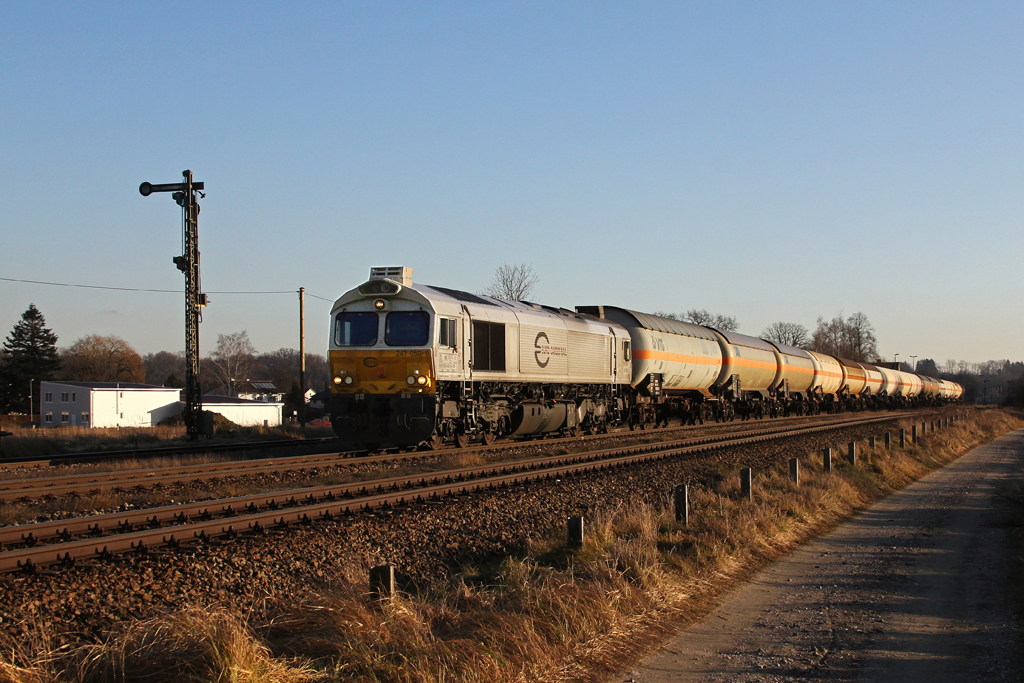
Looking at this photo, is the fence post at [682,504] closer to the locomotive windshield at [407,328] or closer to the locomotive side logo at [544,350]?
the locomotive windshield at [407,328]

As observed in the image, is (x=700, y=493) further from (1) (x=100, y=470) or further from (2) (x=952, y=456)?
(2) (x=952, y=456)

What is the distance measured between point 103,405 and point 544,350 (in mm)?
58566

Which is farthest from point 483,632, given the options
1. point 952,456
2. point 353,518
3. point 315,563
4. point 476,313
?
point 952,456

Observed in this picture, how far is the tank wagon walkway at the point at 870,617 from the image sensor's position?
20.3 feet

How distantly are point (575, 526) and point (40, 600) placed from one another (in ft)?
17.2

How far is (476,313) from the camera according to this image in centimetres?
1984

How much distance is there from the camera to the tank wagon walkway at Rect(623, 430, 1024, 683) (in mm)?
6176

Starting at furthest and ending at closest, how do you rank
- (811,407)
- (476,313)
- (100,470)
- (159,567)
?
(811,407) → (476,313) → (100,470) → (159,567)

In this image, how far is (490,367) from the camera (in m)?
20.1

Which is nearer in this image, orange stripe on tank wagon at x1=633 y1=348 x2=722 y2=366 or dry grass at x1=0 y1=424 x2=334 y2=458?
dry grass at x1=0 y1=424 x2=334 y2=458

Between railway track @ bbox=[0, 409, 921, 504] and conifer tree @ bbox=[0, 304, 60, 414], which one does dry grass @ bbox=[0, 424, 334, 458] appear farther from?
conifer tree @ bbox=[0, 304, 60, 414]

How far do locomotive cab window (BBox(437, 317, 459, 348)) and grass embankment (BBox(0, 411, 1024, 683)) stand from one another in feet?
27.2

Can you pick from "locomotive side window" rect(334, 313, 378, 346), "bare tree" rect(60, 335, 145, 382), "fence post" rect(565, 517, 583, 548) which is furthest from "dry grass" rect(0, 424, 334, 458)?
"bare tree" rect(60, 335, 145, 382)

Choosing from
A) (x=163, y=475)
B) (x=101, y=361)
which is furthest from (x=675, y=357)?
(x=101, y=361)
